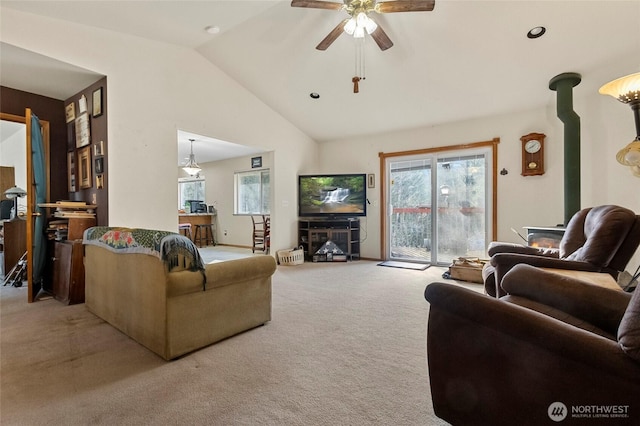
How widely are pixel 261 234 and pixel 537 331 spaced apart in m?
6.32

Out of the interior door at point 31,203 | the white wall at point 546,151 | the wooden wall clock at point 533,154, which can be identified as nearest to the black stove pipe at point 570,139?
the white wall at point 546,151

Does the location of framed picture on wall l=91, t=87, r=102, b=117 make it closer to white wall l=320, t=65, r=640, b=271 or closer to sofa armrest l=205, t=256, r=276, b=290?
sofa armrest l=205, t=256, r=276, b=290

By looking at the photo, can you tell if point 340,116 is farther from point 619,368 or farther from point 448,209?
point 619,368

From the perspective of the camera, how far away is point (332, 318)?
2664mm

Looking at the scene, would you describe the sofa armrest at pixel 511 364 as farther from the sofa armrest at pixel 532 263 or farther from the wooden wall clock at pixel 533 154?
the wooden wall clock at pixel 533 154

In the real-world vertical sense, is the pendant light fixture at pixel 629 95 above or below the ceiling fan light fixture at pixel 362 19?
below

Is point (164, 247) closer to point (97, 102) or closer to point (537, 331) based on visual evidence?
point (537, 331)

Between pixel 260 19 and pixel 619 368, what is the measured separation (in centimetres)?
398

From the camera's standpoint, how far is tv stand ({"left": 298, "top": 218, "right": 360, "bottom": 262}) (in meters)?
5.59

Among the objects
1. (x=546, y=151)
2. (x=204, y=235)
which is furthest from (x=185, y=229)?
(x=546, y=151)

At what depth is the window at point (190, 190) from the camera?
337 inches

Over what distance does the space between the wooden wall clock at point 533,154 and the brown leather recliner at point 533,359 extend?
11.0 ft

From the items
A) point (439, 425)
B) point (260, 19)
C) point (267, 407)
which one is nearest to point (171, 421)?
point (267, 407)

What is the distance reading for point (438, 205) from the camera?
197 inches
